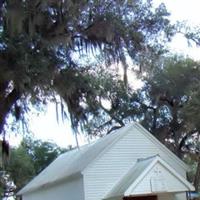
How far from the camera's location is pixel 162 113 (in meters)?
36.1

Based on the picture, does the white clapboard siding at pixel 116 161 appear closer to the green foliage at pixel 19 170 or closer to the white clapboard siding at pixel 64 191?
the white clapboard siding at pixel 64 191

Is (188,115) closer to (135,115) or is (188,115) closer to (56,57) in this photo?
(135,115)

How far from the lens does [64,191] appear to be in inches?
1089

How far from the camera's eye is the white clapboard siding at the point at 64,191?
25.7m

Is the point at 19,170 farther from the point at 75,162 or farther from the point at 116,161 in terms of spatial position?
the point at 116,161

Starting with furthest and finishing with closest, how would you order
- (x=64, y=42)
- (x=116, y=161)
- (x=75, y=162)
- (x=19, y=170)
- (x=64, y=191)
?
(x=19, y=170), (x=75, y=162), (x=64, y=191), (x=116, y=161), (x=64, y=42)

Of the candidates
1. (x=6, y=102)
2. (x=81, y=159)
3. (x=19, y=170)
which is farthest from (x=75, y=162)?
(x=19, y=170)

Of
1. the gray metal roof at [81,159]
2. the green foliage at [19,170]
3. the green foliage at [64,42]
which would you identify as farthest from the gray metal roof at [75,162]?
Answer: the green foliage at [19,170]

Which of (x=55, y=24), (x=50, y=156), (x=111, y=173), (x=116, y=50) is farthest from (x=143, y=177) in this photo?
(x=50, y=156)

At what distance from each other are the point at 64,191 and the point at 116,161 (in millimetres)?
3527

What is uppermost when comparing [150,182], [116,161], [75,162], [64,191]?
[75,162]

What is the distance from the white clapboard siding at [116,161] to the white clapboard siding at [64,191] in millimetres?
593

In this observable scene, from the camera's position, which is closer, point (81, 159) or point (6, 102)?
point (6, 102)

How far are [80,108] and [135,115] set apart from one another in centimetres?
1957
